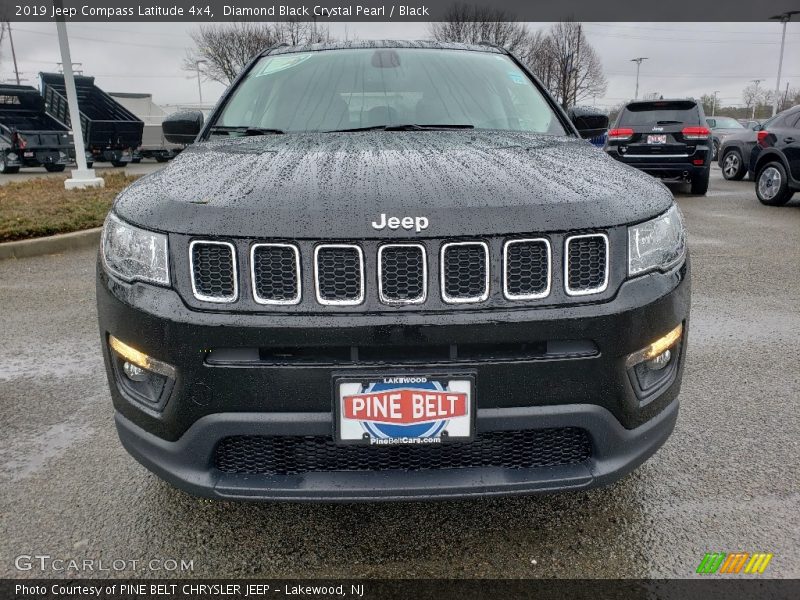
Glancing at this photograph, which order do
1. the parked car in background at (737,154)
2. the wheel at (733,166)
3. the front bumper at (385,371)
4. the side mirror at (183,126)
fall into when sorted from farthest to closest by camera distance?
the wheel at (733,166) → the parked car in background at (737,154) → the side mirror at (183,126) → the front bumper at (385,371)

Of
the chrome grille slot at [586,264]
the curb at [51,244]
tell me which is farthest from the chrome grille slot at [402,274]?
the curb at [51,244]

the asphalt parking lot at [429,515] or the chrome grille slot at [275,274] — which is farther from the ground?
the chrome grille slot at [275,274]

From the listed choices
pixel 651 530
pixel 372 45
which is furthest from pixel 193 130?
pixel 651 530

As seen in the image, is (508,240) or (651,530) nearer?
(508,240)

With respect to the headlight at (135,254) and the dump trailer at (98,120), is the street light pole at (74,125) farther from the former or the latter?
the headlight at (135,254)

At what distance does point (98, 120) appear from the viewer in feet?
60.3

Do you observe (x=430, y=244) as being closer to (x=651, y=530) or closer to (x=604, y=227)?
(x=604, y=227)

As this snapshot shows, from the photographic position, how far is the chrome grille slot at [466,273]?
1627mm

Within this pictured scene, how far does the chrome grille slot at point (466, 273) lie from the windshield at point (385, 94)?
1.27m

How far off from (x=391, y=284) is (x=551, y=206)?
475 mm

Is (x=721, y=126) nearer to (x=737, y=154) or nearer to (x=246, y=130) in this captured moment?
(x=737, y=154)

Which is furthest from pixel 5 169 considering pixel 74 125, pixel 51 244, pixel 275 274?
pixel 275 274

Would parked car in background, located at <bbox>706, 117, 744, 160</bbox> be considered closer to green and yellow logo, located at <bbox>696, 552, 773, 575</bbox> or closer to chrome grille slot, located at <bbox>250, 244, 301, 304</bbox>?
green and yellow logo, located at <bbox>696, 552, 773, 575</bbox>

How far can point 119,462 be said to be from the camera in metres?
2.50
